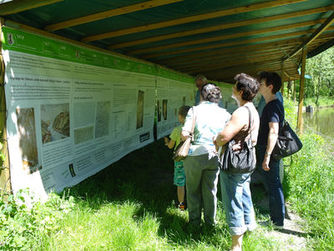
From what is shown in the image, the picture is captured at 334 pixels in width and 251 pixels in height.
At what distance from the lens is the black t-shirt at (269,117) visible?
3.09 metres

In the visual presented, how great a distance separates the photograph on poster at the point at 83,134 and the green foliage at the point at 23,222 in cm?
112

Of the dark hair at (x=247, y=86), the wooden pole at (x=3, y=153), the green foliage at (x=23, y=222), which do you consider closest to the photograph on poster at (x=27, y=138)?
the wooden pole at (x=3, y=153)

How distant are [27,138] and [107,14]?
67.1 inches

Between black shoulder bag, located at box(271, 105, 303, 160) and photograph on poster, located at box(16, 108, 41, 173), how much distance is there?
2.81m

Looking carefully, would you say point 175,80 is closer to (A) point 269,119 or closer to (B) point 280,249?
A: (A) point 269,119

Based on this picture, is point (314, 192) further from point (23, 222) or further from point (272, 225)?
point (23, 222)

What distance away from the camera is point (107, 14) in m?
3.12

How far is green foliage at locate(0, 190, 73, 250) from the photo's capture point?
2.32 m

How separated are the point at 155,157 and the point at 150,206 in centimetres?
296

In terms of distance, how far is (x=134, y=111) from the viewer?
5500mm

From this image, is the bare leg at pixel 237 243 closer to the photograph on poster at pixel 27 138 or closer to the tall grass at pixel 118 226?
the tall grass at pixel 118 226

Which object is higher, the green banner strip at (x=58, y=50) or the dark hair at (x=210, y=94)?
the green banner strip at (x=58, y=50)

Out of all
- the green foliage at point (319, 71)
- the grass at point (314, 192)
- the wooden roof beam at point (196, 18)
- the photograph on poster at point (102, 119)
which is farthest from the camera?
the green foliage at point (319, 71)

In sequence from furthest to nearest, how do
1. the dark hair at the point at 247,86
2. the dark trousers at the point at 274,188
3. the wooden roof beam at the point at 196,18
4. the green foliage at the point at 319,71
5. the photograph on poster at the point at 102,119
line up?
the green foliage at the point at 319,71 → the photograph on poster at the point at 102,119 → the wooden roof beam at the point at 196,18 → the dark trousers at the point at 274,188 → the dark hair at the point at 247,86
